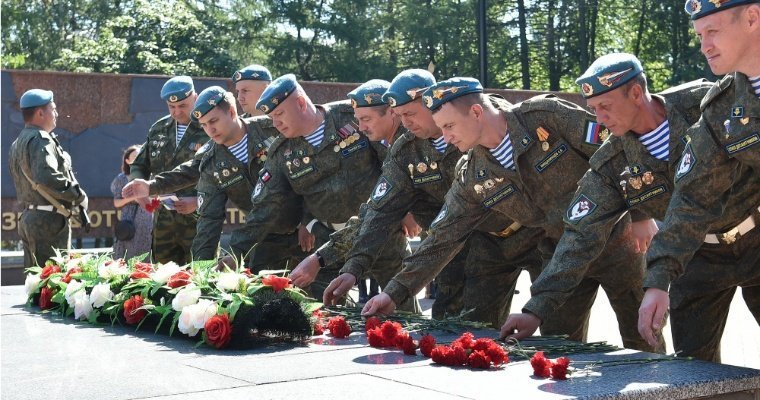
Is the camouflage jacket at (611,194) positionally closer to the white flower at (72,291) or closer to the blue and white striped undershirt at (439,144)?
the blue and white striped undershirt at (439,144)

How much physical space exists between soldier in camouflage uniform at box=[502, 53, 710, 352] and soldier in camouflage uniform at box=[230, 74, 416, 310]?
2.40m

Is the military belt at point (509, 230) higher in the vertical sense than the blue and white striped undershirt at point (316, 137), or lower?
lower

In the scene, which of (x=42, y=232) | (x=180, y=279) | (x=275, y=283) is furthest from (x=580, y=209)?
(x=42, y=232)

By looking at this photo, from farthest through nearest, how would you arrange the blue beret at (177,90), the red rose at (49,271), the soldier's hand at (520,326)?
the blue beret at (177,90), the red rose at (49,271), the soldier's hand at (520,326)

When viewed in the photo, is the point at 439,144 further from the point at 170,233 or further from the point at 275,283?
the point at 170,233

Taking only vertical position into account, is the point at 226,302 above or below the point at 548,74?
below

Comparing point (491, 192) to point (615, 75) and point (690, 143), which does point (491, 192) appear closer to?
point (615, 75)

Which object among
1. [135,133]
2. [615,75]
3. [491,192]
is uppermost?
[135,133]

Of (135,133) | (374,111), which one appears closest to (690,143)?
(374,111)

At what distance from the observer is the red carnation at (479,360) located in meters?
3.93

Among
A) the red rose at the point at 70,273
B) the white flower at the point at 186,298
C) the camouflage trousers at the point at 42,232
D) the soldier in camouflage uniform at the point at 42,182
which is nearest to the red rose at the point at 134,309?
the white flower at the point at 186,298

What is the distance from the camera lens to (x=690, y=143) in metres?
4.18

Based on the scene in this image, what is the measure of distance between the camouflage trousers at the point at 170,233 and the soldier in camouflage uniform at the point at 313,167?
6.65 feet

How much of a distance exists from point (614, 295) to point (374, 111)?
1.75 m
